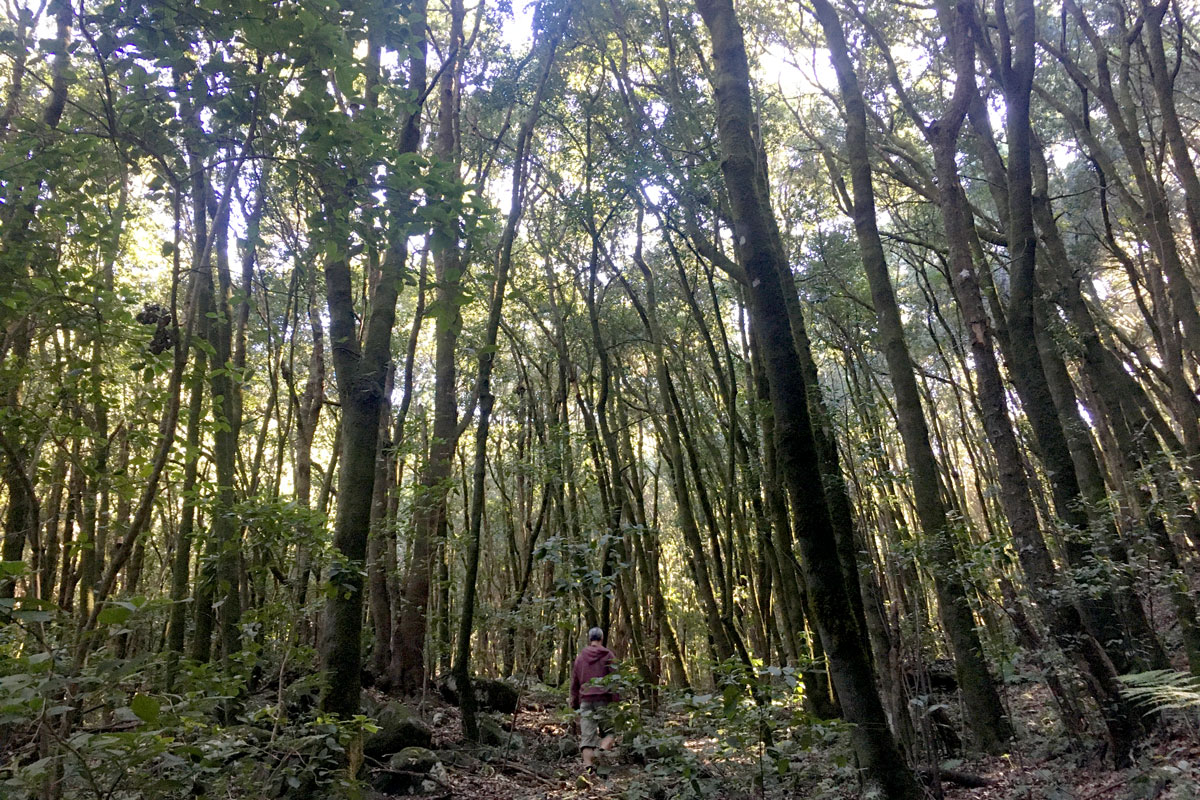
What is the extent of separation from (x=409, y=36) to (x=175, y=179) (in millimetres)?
1097

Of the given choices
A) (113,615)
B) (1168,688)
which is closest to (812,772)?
(1168,688)

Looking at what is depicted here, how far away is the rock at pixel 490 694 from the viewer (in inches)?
366

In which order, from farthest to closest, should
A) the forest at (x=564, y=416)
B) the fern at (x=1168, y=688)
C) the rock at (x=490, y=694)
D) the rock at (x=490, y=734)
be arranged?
1. the rock at (x=490, y=694)
2. the rock at (x=490, y=734)
3. the fern at (x=1168, y=688)
4. the forest at (x=564, y=416)

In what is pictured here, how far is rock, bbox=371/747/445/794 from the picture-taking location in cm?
533

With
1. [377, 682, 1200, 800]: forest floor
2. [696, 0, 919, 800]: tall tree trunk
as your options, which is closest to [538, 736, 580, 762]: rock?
[377, 682, 1200, 800]: forest floor

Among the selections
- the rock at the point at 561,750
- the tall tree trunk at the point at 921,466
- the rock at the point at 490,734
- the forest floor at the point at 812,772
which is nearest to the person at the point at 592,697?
the forest floor at the point at 812,772

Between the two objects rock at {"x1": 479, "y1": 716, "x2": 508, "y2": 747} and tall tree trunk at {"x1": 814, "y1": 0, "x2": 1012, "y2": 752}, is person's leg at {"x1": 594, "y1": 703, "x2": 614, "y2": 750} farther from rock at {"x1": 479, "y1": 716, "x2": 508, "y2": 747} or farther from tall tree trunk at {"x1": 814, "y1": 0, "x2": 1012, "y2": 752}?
tall tree trunk at {"x1": 814, "y1": 0, "x2": 1012, "y2": 752}

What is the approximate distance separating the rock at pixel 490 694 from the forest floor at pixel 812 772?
1.31 m

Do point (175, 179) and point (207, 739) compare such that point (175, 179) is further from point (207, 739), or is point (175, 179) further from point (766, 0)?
point (766, 0)

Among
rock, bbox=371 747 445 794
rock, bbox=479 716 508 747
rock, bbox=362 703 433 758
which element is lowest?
rock, bbox=479 716 508 747

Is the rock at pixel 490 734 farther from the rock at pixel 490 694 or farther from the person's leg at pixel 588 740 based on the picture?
the rock at pixel 490 694

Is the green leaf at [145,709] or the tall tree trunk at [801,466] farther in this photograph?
the tall tree trunk at [801,466]

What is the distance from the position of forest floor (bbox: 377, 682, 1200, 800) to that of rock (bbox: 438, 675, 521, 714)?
1314mm

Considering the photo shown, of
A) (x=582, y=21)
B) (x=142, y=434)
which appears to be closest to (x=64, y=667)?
(x=142, y=434)
